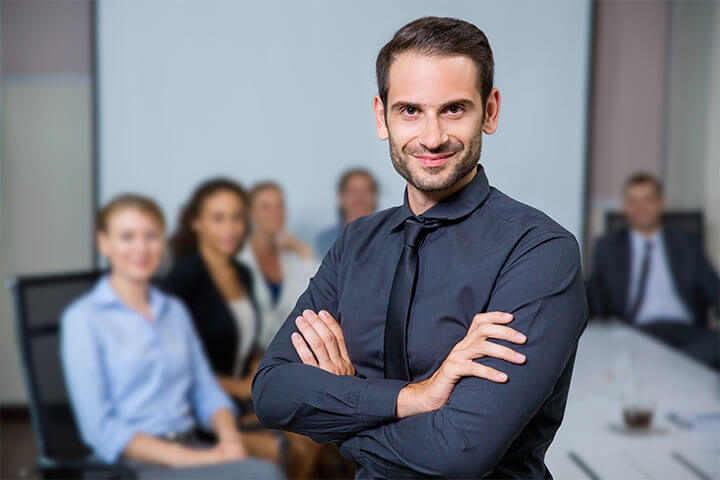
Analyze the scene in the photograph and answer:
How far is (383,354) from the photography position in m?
0.84

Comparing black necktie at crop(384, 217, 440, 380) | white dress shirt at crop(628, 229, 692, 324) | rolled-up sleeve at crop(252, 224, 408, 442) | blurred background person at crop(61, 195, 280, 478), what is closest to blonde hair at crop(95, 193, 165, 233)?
blurred background person at crop(61, 195, 280, 478)

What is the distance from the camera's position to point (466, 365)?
0.74 metres

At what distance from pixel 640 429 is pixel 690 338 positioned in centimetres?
137

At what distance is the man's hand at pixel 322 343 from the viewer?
860mm

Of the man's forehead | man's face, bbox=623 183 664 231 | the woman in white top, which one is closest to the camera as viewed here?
the man's forehead

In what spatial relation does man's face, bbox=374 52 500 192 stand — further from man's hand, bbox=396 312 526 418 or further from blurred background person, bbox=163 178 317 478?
blurred background person, bbox=163 178 317 478

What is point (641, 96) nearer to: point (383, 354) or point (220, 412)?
point (220, 412)

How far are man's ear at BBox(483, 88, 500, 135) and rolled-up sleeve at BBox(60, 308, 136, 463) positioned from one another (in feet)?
4.80

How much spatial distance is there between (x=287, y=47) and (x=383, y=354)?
207cm

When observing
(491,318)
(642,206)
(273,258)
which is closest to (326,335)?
(491,318)

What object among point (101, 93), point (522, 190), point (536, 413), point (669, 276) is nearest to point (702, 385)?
point (669, 276)

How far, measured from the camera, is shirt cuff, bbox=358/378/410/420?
0.79 metres

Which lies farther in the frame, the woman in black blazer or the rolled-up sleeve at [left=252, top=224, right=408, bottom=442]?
the woman in black blazer

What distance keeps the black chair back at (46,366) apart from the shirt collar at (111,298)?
0.38ft
